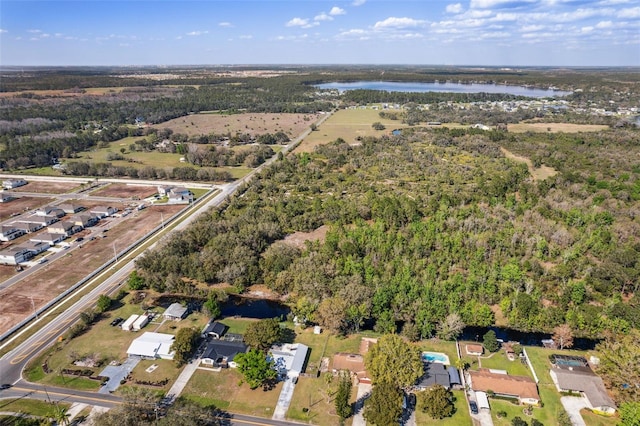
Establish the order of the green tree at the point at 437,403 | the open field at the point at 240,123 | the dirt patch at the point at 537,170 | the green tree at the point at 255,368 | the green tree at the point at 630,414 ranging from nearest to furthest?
the green tree at the point at 630,414 → the green tree at the point at 437,403 → the green tree at the point at 255,368 → the dirt patch at the point at 537,170 → the open field at the point at 240,123

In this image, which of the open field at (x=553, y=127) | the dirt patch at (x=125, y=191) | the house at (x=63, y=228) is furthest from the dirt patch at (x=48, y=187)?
the open field at (x=553, y=127)

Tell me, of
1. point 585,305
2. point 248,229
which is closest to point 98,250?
point 248,229

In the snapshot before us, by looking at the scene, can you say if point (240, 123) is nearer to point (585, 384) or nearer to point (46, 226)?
point (46, 226)

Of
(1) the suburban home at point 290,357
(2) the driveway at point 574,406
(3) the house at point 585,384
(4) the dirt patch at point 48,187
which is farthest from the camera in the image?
(4) the dirt patch at point 48,187

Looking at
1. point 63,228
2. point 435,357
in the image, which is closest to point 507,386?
point 435,357

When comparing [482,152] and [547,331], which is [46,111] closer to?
[482,152]

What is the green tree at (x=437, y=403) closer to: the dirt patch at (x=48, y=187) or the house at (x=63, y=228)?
→ the house at (x=63, y=228)
